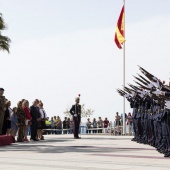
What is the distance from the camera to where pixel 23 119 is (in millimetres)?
20031

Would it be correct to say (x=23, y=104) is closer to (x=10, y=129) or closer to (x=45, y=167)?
(x=10, y=129)

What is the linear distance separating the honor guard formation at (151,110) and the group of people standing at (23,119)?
13.2 feet

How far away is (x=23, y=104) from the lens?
2031 centimetres

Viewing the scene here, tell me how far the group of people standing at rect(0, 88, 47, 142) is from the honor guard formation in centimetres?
401

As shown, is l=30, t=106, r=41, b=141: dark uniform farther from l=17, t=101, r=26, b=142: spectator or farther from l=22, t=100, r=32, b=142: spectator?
l=17, t=101, r=26, b=142: spectator

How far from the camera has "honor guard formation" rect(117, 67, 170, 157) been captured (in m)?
11.8

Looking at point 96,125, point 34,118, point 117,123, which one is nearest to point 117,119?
point 117,123

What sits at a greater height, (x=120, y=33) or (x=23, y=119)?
(x=120, y=33)

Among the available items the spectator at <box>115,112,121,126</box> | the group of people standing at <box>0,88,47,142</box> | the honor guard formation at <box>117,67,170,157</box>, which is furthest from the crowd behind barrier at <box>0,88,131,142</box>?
the spectator at <box>115,112,121,126</box>

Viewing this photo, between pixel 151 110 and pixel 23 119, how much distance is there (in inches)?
281

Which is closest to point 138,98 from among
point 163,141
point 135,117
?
point 135,117

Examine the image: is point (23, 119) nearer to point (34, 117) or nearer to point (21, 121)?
point (21, 121)

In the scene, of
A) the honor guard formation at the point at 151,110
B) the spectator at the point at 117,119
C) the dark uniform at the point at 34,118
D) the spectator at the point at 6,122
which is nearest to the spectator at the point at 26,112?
the dark uniform at the point at 34,118

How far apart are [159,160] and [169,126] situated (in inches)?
52.7
